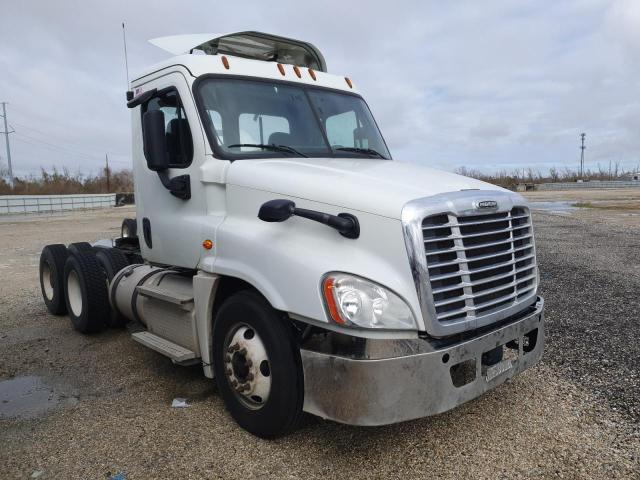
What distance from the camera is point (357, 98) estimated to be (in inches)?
196

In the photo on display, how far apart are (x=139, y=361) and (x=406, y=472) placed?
306 cm

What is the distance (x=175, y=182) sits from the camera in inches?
160

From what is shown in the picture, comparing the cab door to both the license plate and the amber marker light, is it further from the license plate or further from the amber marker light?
the license plate

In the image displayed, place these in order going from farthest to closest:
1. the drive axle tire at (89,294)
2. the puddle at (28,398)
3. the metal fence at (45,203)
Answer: the metal fence at (45,203)
the drive axle tire at (89,294)
the puddle at (28,398)

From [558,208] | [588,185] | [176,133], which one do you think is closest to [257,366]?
[176,133]

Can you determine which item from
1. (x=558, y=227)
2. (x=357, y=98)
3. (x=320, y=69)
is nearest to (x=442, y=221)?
(x=357, y=98)

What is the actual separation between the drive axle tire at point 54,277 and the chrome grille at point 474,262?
5.40m

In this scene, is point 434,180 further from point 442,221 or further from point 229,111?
point 229,111

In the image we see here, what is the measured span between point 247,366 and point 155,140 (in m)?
1.86

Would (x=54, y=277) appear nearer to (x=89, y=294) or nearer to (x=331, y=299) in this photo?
(x=89, y=294)

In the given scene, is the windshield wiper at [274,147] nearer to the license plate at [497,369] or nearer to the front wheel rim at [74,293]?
the license plate at [497,369]

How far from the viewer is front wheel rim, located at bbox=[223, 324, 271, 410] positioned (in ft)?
10.8

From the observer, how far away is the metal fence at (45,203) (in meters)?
31.4

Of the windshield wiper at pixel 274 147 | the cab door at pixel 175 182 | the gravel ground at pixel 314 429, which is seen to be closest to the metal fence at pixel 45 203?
the gravel ground at pixel 314 429
